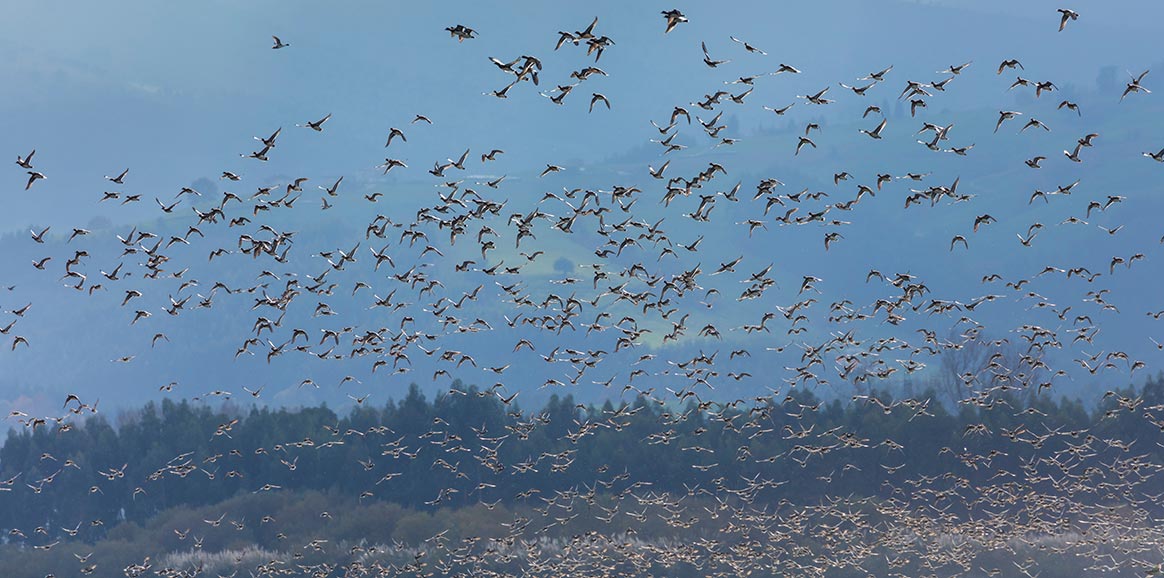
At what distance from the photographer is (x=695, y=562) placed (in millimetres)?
85750

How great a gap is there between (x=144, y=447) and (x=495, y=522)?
46.0 m

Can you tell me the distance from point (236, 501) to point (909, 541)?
51.3 m

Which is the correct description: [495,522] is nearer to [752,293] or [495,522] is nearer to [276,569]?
[276,569]

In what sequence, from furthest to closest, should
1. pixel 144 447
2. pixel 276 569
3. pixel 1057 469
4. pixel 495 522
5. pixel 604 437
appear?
pixel 144 447, pixel 604 437, pixel 1057 469, pixel 495 522, pixel 276 569

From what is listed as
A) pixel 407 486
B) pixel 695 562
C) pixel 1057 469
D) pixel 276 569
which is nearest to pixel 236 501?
pixel 407 486

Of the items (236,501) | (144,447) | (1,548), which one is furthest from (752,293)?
(144,447)

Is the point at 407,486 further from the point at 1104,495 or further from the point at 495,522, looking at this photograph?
the point at 1104,495

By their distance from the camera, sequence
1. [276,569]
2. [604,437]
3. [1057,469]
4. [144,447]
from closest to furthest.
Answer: [276,569] → [1057,469] → [604,437] → [144,447]

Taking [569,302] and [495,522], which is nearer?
[569,302]

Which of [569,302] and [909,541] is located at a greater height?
[569,302]

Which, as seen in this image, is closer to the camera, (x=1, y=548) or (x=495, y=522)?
(x=495, y=522)

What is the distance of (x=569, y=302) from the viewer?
54.6 metres

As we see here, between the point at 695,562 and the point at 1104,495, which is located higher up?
the point at 1104,495

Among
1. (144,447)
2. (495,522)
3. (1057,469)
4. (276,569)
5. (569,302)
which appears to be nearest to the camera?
(569,302)
